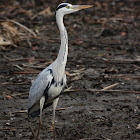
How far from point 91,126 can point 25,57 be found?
4.10 m

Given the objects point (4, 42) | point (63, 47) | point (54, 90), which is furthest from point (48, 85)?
point (4, 42)

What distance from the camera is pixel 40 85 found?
5258mm

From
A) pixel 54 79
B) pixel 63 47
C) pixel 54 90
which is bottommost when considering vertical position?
pixel 54 90

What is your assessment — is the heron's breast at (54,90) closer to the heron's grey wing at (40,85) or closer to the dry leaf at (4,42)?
the heron's grey wing at (40,85)

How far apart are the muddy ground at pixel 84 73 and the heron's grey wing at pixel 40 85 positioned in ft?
1.45

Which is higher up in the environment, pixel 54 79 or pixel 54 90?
pixel 54 79

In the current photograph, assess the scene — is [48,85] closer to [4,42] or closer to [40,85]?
[40,85]

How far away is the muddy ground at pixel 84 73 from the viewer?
17.8 feet

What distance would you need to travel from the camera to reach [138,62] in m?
8.37

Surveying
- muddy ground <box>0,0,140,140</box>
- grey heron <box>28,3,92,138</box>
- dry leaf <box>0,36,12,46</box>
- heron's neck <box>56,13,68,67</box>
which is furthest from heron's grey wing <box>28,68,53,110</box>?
dry leaf <box>0,36,12,46</box>

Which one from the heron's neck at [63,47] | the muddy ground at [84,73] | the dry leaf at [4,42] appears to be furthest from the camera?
the dry leaf at [4,42]

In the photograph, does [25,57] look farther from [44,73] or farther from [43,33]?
[44,73]

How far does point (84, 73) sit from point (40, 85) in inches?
104

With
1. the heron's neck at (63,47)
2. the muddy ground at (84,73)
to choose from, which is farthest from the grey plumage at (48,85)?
the muddy ground at (84,73)
